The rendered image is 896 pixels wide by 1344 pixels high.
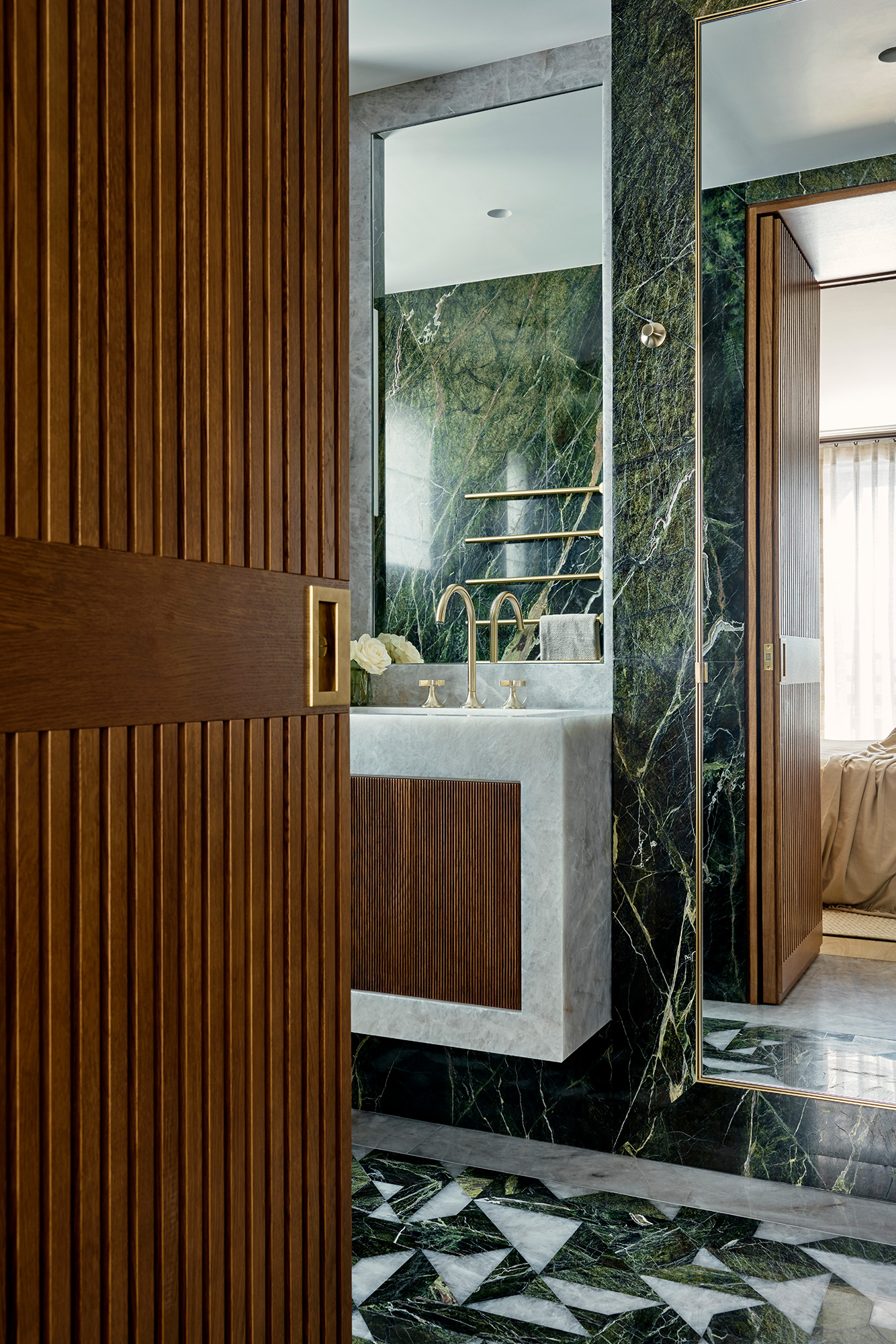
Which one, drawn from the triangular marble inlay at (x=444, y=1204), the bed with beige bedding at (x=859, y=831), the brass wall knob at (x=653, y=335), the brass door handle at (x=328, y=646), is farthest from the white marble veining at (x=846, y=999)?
the brass door handle at (x=328, y=646)

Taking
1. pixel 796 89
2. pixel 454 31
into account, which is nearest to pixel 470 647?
pixel 796 89

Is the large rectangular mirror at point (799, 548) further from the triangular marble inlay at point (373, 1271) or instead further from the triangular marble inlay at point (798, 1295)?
the triangular marble inlay at point (373, 1271)

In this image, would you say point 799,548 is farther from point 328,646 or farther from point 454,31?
point 454,31

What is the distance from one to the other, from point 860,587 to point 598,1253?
4.21ft

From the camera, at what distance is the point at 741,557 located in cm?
226

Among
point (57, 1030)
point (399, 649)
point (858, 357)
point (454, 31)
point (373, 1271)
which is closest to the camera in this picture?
point (57, 1030)

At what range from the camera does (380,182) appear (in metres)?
2.86

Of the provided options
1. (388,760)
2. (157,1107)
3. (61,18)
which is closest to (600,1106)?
(388,760)

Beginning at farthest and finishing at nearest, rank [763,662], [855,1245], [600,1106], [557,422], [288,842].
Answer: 1. [557,422]
2. [600,1106]
3. [763,662]
4. [855,1245]
5. [288,842]

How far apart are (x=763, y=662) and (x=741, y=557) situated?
0.22 m

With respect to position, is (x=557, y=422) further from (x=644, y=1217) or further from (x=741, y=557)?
(x=644, y=1217)

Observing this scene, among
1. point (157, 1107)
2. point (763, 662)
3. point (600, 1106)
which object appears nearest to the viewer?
point (157, 1107)

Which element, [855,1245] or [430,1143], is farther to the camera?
[430,1143]

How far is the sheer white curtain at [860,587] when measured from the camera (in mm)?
1912
